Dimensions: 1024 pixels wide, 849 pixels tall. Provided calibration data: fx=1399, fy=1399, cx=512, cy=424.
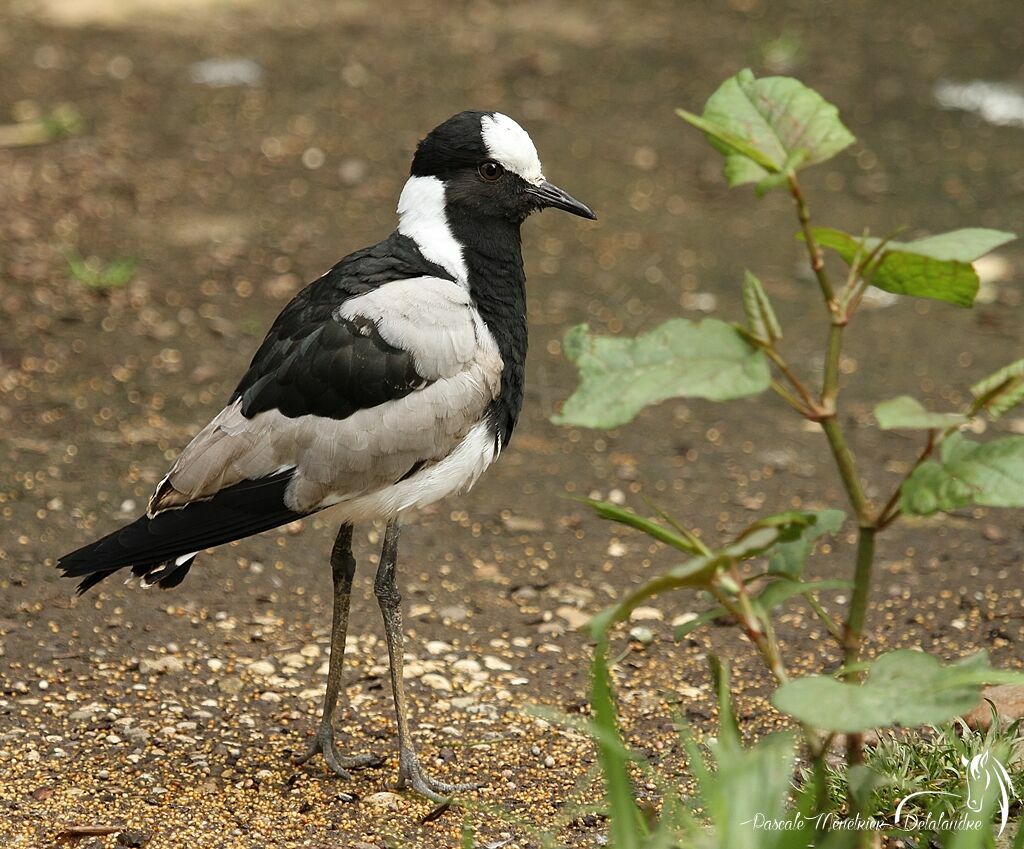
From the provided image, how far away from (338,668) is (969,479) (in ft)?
6.71

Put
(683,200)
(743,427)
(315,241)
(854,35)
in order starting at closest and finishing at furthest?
1. (743,427)
2. (315,241)
3. (683,200)
4. (854,35)

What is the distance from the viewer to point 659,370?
2.33 m

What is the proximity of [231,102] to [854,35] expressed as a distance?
4056 mm

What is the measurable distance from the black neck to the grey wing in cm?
12

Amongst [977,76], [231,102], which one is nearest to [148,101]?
[231,102]

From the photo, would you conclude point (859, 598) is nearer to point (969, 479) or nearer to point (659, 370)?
point (969, 479)

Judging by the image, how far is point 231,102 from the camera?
8.43m

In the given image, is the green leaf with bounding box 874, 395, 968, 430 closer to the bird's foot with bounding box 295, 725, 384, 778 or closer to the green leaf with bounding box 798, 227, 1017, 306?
the green leaf with bounding box 798, 227, 1017, 306

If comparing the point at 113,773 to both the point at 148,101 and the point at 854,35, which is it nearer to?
the point at 148,101

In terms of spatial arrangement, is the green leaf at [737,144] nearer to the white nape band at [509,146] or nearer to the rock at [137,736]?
the white nape band at [509,146]

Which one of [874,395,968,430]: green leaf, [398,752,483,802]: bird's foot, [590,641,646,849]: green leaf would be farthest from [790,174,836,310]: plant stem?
[398,752,483,802]: bird's foot

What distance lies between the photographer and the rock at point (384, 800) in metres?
3.62

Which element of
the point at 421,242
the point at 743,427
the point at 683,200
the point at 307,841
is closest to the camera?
the point at 307,841

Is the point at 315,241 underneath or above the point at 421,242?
underneath
